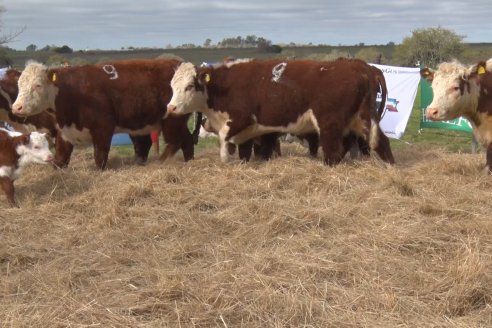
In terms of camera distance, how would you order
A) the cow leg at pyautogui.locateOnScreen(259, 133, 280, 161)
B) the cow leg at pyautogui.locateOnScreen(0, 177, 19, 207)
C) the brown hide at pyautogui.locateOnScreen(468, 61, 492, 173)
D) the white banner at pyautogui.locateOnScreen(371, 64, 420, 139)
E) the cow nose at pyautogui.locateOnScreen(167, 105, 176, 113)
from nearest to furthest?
the cow leg at pyautogui.locateOnScreen(0, 177, 19, 207), the brown hide at pyautogui.locateOnScreen(468, 61, 492, 173), the cow nose at pyautogui.locateOnScreen(167, 105, 176, 113), the cow leg at pyautogui.locateOnScreen(259, 133, 280, 161), the white banner at pyautogui.locateOnScreen(371, 64, 420, 139)

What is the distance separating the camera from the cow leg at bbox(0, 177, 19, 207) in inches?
255

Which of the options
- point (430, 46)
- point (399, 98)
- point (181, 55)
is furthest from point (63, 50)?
point (399, 98)

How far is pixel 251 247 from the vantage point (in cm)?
484

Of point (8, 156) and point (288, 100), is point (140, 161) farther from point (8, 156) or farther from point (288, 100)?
point (8, 156)

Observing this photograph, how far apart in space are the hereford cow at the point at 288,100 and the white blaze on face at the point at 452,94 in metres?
0.77

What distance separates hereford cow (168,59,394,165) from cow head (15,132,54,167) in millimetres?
1931

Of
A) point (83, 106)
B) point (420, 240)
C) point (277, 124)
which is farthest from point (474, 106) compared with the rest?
point (83, 106)

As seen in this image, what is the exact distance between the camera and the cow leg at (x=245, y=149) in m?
8.66

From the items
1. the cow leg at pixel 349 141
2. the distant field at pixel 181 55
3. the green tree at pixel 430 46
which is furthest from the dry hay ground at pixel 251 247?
the green tree at pixel 430 46

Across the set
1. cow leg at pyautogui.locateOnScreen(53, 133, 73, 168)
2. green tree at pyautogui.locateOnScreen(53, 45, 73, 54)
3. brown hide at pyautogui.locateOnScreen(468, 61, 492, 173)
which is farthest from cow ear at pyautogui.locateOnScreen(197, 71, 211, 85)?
green tree at pyautogui.locateOnScreen(53, 45, 73, 54)

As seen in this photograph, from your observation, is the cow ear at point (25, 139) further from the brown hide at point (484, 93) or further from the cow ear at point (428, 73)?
the brown hide at point (484, 93)

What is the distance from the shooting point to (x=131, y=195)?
6270mm

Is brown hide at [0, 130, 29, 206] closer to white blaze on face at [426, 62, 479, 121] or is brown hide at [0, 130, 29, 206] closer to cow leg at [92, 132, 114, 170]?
cow leg at [92, 132, 114, 170]

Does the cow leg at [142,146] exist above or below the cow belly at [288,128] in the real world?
below
